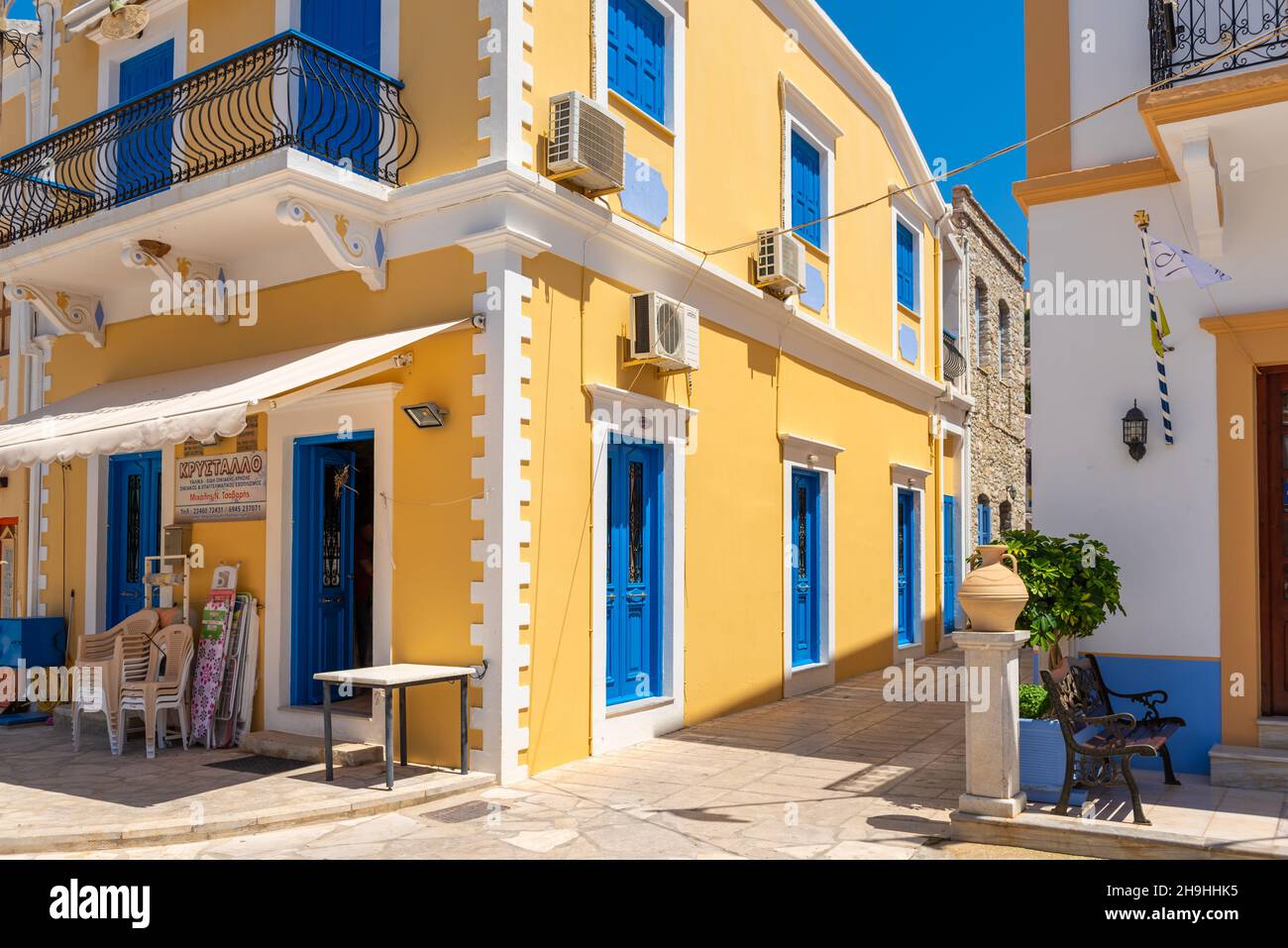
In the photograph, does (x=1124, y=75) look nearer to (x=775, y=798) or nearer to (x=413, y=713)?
(x=775, y=798)

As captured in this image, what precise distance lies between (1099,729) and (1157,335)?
→ 279cm

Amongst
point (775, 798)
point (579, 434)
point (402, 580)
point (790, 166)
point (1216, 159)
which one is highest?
point (790, 166)

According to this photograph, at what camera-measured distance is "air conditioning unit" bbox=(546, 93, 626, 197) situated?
27.5 feet

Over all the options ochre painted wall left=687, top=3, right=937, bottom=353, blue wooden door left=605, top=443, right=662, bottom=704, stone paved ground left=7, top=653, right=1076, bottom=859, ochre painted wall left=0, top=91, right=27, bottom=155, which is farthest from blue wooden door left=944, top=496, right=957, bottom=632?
ochre painted wall left=0, top=91, right=27, bottom=155

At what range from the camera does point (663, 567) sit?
10.0 metres

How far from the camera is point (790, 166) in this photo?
1273 cm

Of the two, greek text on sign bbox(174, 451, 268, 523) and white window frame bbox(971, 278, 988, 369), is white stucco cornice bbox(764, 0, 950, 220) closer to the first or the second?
white window frame bbox(971, 278, 988, 369)

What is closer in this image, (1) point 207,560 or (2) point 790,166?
(1) point 207,560

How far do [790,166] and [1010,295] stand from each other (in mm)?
12314

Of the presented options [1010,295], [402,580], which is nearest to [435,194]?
[402,580]

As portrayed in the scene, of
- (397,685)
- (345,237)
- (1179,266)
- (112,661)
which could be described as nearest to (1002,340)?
(1179,266)

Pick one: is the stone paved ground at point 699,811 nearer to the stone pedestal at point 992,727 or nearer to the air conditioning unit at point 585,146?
the stone pedestal at point 992,727
